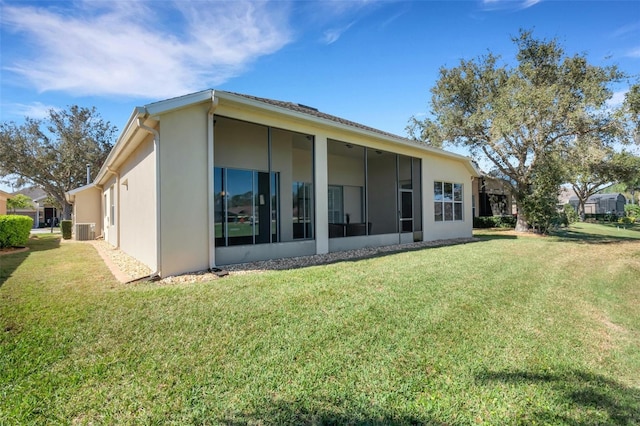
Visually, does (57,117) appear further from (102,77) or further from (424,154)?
(424,154)

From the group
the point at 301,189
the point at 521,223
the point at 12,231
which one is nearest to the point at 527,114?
the point at 521,223

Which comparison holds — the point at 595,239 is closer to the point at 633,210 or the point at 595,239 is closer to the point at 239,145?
the point at 239,145

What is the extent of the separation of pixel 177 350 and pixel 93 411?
0.95m

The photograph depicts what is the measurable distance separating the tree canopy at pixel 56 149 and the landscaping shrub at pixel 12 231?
65.0 ft

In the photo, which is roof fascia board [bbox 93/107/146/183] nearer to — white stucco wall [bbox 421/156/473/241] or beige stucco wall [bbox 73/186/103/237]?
white stucco wall [bbox 421/156/473/241]

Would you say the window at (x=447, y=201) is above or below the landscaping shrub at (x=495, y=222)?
above

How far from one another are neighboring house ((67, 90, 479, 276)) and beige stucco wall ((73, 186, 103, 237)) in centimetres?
15

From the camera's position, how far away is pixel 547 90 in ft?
44.0

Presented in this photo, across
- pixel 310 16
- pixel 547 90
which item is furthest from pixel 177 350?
pixel 547 90

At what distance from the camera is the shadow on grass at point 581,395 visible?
273 centimetres

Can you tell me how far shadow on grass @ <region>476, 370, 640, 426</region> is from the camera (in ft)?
8.97

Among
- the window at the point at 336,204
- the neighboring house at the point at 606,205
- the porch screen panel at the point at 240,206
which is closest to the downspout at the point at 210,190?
the porch screen panel at the point at 240,206

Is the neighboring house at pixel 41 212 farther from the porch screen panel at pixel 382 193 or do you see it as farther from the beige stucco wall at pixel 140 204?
the porch screen panel at pixel 382 193

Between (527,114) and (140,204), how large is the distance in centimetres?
1543
